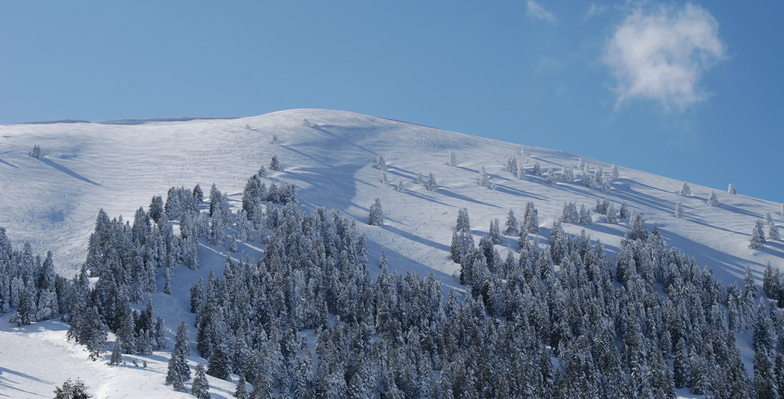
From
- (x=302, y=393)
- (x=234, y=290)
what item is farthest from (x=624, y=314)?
(x=234, y=290)

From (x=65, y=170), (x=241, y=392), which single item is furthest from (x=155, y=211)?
(x=241, y=392)

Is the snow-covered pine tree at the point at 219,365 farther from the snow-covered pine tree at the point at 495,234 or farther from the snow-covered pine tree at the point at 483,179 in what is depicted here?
the snow-covered pine tree at the point at 483,179

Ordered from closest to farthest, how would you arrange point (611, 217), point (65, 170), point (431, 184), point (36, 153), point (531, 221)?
point (531, 221)
point (611, 217)
point (65, 170)
point (36, 153)
point (431, 184)

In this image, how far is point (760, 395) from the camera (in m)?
81.7

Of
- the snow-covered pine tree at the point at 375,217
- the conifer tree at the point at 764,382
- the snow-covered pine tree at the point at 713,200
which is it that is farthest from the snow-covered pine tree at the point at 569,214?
the conifer tree at the point at 764,382

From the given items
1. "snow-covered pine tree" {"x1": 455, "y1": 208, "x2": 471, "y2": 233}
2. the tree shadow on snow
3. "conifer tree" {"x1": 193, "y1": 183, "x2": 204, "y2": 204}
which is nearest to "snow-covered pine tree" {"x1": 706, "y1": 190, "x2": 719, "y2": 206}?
"snow-covered pine tree" {"x1": 455, "y1": 208, "x2": 471, "y2": 233}

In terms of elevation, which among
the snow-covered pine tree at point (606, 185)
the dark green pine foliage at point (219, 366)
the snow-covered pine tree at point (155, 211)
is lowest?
the dark green pine foliage at point (219, 366)

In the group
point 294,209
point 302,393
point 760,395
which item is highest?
point 294,209

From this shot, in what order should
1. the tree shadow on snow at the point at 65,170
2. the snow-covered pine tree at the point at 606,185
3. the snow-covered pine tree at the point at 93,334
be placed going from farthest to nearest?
1. the snow-covered pine tree at the point at 606,185
2. the tree shadow on snow at the point at 65,170
3. the snow-covered pine tree at the point at 93,334

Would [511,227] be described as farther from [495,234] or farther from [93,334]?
[93,334]

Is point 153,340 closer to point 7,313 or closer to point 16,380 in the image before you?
point 16,380

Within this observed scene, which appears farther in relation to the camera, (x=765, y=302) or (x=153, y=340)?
(x=765, y=302)

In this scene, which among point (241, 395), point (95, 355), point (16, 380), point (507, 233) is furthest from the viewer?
point (507, 233)

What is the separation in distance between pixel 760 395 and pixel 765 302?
3946 cm
